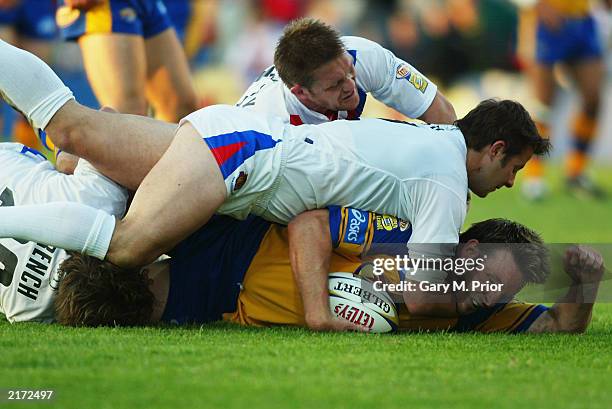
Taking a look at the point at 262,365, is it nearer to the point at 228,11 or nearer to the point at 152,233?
the point at 152,233

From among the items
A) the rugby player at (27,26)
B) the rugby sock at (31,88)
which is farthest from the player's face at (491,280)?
the rugby player at (27,26)

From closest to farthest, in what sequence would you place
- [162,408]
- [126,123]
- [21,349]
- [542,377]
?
[162,408] < [542,377] < [21,349] < [126,123]

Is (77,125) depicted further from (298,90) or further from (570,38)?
(570,38)

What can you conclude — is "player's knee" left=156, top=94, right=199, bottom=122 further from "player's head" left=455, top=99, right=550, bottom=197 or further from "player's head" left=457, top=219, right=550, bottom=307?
"player's head" left=457, top=219, right=550, bottom=307

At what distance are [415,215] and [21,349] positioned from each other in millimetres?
1777

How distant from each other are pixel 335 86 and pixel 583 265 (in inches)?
58.5

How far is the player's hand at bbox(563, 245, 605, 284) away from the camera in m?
4.92

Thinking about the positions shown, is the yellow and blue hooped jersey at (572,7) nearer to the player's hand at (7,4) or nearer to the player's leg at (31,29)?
the player's leg at (31,29)

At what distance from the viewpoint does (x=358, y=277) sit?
4.89m

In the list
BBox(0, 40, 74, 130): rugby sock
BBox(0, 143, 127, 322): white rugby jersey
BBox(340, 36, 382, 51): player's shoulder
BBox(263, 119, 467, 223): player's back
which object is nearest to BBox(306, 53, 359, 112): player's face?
BBox(340, 36, 382, 51): player's shoulder

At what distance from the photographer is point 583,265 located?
4.94 m

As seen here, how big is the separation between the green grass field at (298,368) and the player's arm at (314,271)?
123 mm

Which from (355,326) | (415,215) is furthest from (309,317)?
(415,215)

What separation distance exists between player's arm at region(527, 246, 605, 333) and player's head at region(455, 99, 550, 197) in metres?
0.48
